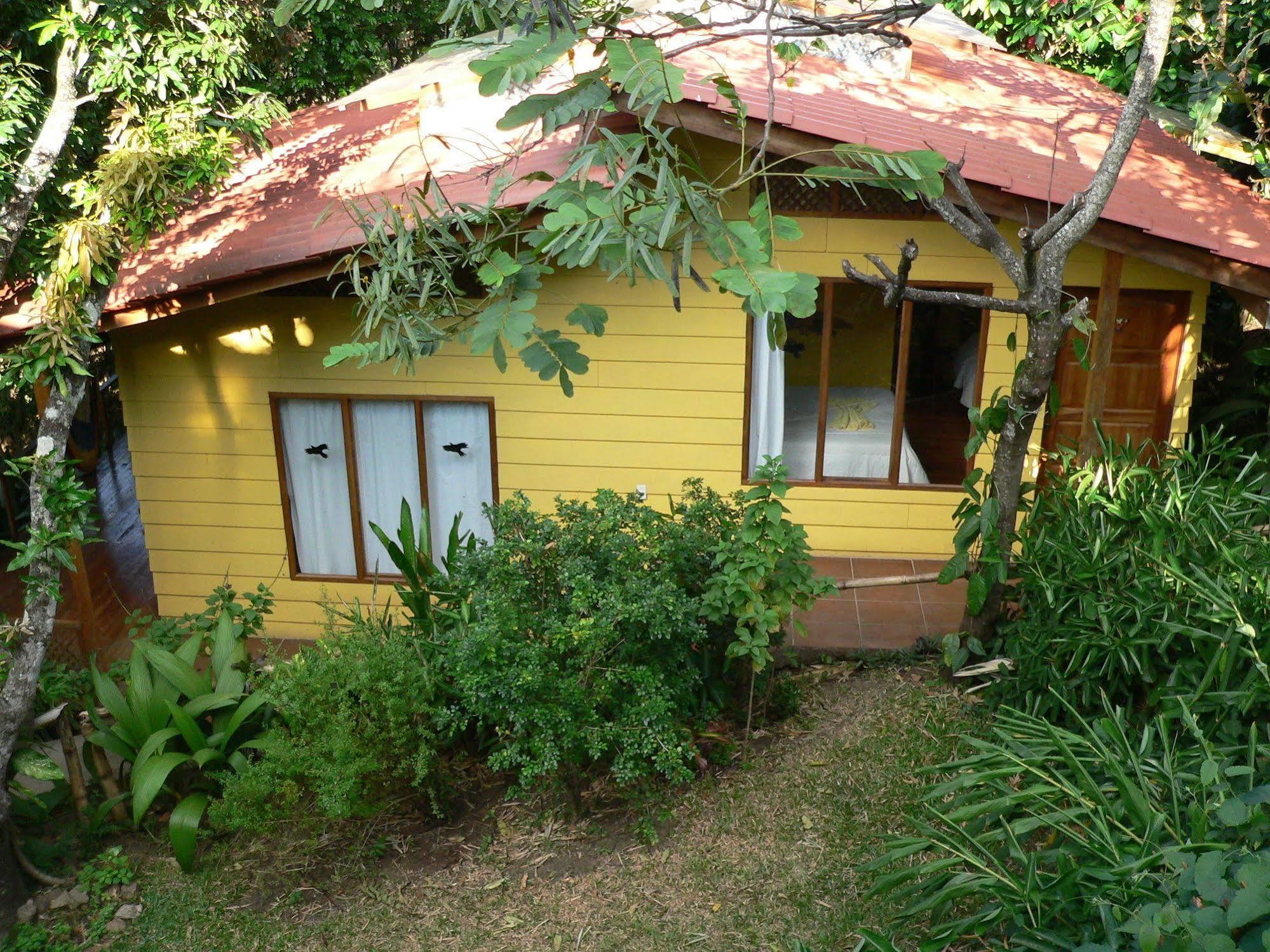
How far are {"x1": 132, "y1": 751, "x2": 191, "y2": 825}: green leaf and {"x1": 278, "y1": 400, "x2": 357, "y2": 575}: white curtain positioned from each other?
7.77 feet

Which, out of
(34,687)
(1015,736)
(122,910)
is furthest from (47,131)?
(1015,736)

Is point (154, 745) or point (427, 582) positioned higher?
point (427, 582)

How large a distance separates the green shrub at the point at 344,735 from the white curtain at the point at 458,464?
2342mm

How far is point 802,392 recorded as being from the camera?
7.34 meters

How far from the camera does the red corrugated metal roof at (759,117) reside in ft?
19.6

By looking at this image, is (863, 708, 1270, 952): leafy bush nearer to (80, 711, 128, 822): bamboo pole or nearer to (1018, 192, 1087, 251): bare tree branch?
(1018, 192, 1087, 251): bare tree branch

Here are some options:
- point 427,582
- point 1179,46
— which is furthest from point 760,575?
point 1179,46

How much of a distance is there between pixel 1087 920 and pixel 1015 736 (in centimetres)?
114

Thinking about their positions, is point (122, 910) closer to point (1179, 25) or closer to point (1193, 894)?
point (1193, 894)

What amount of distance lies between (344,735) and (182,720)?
48.8 inches

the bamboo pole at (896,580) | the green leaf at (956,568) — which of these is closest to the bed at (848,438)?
the bamboo pole at (896,580)

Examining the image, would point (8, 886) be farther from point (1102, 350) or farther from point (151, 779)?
point (1102, 350)

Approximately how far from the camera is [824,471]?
7441mm

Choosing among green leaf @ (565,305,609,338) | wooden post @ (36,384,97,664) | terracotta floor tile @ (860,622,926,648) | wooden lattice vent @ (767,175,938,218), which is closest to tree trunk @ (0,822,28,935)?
wooden post @ (36,384,97,664)
